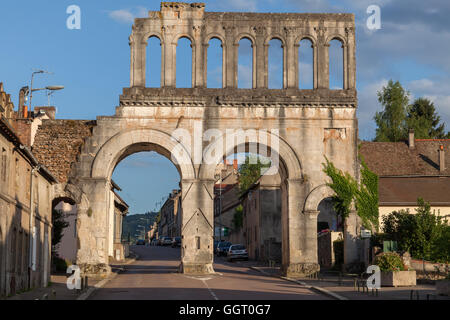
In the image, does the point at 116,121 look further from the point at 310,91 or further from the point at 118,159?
the point at 310,91

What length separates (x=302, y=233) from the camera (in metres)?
42.6

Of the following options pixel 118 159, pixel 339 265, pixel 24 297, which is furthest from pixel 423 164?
pixel 24 297

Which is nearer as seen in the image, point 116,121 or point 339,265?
point 116,121

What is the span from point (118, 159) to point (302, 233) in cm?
1196

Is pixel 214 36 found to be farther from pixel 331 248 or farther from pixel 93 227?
pixel 331 248

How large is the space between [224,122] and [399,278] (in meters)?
15.7

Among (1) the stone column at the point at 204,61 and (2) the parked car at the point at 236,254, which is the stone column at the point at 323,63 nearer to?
(1) the stone column at the point at 204,61

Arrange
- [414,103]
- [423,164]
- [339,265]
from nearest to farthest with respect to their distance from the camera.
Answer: [339,265] → [423,164] → [414,103]

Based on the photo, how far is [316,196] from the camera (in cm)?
4294

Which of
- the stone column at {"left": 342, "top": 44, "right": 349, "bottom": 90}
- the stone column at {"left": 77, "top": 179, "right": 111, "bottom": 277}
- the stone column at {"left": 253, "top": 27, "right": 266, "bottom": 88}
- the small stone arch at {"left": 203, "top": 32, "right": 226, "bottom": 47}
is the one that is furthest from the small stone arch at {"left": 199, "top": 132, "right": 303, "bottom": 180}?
the stone column at {"left": 77, "top": 179, "right": 111, "bottom": 277}

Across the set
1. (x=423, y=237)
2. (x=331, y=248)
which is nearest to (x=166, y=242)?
(x=331, y=248)

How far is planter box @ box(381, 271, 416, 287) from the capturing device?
103 feet

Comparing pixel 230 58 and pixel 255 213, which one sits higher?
pixel 230 58

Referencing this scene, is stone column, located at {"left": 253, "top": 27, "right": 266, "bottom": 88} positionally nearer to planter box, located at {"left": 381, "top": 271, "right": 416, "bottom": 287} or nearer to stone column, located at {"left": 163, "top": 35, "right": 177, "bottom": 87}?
stone column, located at {"left": 163, "top": 35, "right": 177, "bottom": 87}
